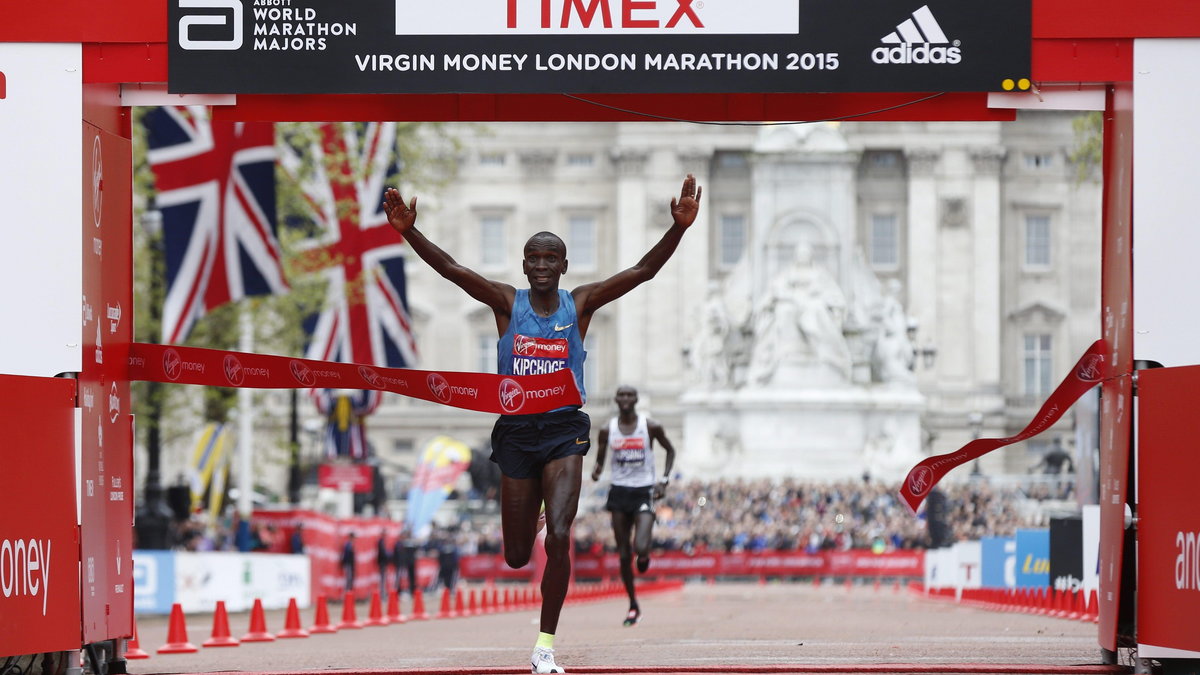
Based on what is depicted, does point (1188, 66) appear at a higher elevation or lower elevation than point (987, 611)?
higher

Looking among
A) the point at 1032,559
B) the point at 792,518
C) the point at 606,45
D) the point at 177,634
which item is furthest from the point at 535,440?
the point at 792,518

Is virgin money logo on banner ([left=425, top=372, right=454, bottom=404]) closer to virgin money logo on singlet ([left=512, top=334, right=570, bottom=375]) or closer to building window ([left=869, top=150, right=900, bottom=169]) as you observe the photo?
virgin money logo on singlet ([left=512, top=334, right=570, bottom=375])

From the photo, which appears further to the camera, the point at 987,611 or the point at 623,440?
the point at 987,611

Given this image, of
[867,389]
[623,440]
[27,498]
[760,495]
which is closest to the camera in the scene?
[27,498]

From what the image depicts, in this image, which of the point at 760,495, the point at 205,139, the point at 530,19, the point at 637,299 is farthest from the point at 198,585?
the point at 637,299

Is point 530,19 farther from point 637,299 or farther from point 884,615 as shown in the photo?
point 637,299

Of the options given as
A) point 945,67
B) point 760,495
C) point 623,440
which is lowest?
point 760,495

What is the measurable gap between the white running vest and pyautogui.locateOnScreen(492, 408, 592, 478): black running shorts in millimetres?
8217

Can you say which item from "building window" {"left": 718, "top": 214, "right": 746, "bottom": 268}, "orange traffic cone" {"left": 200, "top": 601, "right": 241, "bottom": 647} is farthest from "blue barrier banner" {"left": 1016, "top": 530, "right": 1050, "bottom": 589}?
"building window" {"left": 718, "top": 214, "right": 746, "bottom": 268}

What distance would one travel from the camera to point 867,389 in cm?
6788

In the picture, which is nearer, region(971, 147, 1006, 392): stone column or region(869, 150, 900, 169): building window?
region(971, 147, 1006, 392): stone column

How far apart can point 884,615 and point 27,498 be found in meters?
16.0

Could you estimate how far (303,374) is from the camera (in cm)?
1284

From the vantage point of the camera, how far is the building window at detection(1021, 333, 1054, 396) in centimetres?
10038
